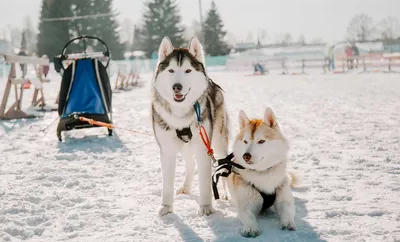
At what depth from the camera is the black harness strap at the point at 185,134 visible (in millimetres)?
2725

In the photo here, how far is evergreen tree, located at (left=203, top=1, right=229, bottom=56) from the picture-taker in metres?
44.9

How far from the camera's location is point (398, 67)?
23828 mm

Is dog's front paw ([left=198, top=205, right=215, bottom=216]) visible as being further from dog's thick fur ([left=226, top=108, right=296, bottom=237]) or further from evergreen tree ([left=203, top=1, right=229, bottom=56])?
evergreen tree ([left=203, top=1, right=229, bottom=56])

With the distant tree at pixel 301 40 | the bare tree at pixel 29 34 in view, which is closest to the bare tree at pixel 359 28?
the distant tree at pixel 301 40

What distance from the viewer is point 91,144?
5.26 metres

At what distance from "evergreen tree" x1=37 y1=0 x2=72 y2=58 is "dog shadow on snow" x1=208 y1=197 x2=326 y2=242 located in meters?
38.2

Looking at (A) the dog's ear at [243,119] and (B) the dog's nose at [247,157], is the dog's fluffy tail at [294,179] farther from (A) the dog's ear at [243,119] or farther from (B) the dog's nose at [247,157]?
(B) the dog's nose at [247,157]

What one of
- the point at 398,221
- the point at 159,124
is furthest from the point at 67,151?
the point at 398,221

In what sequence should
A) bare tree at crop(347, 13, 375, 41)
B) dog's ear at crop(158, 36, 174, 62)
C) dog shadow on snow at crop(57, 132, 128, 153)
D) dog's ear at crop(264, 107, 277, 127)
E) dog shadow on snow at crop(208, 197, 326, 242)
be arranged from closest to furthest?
1. dog shadow on snow at crop(208, 197, 326, 242)
2. dog's ear at crop(264, 107, 277, 127)
3. dog's ear at crop(158, 36, 174, 62)
4. dog shadow on snow at crop(57, 132, 128, 153)
5. bare tree at crop(347, 13, 375, 41)

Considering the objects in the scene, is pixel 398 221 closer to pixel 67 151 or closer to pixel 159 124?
pixel 159 124

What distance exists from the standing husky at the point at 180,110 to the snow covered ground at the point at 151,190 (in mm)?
252

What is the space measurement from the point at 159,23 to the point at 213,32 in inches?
259

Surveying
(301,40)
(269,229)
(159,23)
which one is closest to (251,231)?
(269,229)

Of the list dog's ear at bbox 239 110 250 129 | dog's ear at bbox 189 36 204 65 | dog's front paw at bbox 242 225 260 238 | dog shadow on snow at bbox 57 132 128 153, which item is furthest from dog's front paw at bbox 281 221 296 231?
dog shadow on snow at bbox 57 132 128 153
